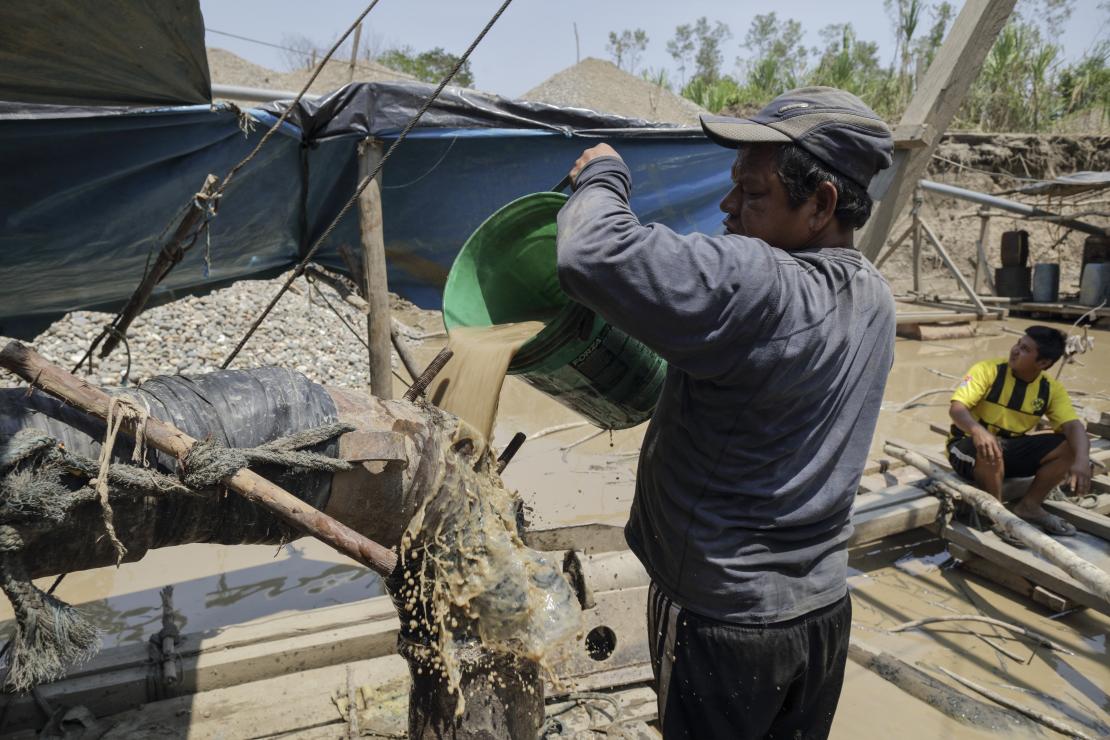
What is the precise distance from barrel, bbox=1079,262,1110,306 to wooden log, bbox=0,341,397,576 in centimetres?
1468

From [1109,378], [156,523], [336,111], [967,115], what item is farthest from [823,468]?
[967,115]

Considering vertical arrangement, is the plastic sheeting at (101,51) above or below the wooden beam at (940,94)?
above

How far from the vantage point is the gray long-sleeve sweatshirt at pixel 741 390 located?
1249 mm

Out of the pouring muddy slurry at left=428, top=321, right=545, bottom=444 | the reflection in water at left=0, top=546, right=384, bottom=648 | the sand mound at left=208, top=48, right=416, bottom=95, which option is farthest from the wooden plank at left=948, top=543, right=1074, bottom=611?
the sand mound at left=208, top=48, right=416, bottom=95

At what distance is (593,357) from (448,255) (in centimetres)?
297

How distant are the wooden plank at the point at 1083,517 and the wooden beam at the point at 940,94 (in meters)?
2.87

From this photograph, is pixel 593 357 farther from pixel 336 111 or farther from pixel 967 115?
pixel 967 115

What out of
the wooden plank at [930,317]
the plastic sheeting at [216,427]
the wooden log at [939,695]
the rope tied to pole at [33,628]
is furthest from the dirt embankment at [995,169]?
the rope tied to pole at [33,628]

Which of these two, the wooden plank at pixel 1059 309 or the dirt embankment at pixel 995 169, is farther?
the dirt embankment at pixel 995 169

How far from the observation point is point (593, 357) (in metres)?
2.12

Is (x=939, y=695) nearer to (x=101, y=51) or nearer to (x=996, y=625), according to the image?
(x=996, y=625)

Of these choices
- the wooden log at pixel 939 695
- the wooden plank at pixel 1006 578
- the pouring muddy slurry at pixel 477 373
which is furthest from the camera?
the wooden plank at pixel 1006 578

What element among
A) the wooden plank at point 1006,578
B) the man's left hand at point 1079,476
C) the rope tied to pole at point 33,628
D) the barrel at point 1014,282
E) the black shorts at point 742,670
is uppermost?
the rope tied to pole at point 33,628

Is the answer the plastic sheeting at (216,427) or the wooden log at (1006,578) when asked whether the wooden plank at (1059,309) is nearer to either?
the wooden log at (1006,578)
